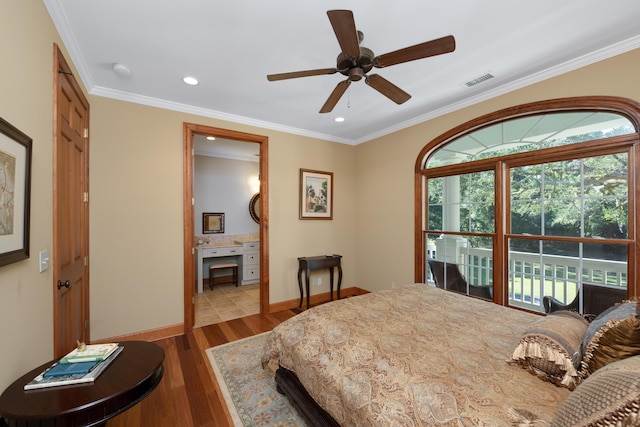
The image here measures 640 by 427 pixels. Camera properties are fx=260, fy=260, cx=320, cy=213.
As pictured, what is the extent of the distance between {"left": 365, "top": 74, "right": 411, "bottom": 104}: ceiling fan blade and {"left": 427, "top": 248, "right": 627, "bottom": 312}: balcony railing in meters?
2.09

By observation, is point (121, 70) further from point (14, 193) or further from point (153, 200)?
point (14, 193)

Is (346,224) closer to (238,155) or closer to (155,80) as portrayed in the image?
(238,155)

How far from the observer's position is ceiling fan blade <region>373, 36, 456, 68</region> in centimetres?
146

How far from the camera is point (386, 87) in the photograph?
1973mm

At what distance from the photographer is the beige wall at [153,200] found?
4.25 ft

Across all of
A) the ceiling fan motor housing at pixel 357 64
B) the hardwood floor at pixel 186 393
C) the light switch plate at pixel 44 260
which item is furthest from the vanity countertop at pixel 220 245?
the ceiling fan motor housing at pixel 357 64

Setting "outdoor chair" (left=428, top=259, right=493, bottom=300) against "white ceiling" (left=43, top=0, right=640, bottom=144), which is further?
"outdoor chair" (left=428, top=259, right=493, bottom=300)

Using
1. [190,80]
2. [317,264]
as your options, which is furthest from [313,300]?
[190,80]

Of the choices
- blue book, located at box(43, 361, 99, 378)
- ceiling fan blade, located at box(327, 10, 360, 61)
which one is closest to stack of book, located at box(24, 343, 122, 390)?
blue book, located at box(43, 361, 99, 378)

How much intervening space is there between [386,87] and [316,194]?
2.43 m

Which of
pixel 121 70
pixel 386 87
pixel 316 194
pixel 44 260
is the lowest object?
pixel 44 260

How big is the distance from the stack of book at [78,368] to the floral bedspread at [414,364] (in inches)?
40.3

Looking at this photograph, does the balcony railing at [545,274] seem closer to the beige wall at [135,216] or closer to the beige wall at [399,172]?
the beige wall at [399,172]

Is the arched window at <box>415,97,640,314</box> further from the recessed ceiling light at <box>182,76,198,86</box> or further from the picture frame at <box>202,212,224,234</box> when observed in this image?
the picture frame at <box>202,212,224,234</box>
